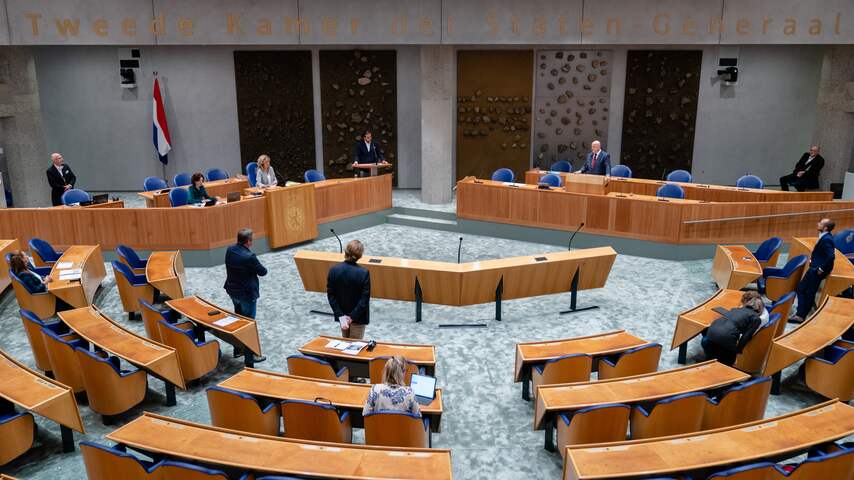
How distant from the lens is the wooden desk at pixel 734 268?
8.56 m

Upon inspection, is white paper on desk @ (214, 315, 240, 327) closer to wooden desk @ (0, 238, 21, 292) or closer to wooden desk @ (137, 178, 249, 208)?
wooden desk @ (0, 238, 21, 292)

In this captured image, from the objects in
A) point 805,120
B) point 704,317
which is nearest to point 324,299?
point 704,317

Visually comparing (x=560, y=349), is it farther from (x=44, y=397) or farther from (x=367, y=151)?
(x=367, y=151)

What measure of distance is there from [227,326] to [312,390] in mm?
1768

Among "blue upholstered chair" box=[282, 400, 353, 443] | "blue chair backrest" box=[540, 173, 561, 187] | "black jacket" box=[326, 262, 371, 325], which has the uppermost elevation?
"blue chair backrest" box=[540, 173, 561, 187]

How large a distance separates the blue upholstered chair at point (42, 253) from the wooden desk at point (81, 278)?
30 centimetres

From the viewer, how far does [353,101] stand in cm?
1571

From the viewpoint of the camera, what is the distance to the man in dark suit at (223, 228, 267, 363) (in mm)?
7051

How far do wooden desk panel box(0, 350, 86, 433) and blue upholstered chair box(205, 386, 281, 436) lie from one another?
122cm

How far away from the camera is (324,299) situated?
918 centimetres

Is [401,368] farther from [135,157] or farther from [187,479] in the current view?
[135,157]

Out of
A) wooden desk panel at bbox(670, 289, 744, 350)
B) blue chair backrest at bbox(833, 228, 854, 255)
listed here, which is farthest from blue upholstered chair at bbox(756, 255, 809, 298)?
wooden desk panel at bbox(670, 289, 744, 350)

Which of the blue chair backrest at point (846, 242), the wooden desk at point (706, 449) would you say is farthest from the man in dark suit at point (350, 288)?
the blue chair backrest at point (846, 242)

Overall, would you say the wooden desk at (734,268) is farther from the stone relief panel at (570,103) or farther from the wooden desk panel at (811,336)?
the stone relief panel at (570,103)
